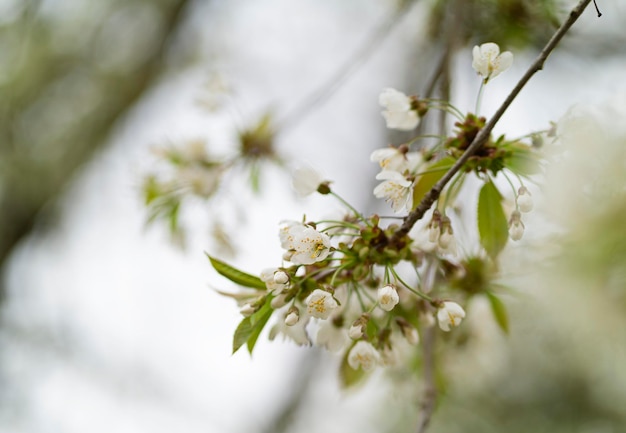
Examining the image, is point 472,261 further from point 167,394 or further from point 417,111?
point 167,394

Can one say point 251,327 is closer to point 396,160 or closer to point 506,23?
point 396,160

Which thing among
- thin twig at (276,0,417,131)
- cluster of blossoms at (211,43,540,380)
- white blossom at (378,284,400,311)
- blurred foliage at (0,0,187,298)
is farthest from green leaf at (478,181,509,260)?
blurred foliage at (0,0,187,298)

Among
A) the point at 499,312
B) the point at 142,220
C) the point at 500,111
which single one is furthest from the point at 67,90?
the point at 500,111

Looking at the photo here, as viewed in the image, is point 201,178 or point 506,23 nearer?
point 201,178

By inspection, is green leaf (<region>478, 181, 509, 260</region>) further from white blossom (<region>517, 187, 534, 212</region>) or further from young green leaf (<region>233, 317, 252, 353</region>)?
young green leaf (<region>233, 317, 252, 353</region>)

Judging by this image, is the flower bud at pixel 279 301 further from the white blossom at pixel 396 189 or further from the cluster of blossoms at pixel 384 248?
the white blossom at pixel 396 189
